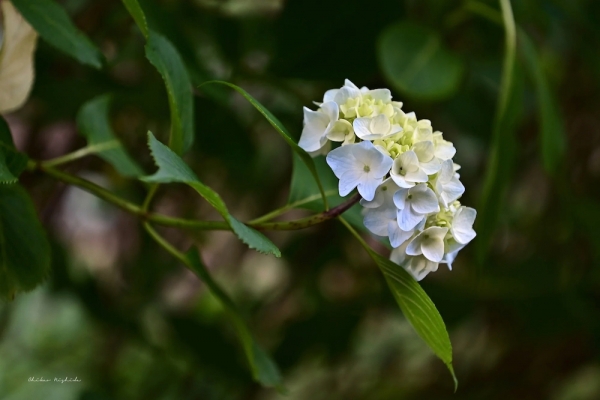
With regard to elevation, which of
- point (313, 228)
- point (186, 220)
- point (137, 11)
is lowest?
point (313, 228)

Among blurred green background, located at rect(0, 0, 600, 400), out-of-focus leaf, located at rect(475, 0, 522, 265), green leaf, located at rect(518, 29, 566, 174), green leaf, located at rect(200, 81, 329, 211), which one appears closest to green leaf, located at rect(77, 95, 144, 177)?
blurred green background, located at rect(0, 0, 600, 400)

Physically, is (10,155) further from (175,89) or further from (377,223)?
(377,223)

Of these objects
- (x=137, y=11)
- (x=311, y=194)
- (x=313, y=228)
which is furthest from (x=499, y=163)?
(x=313, y=228)

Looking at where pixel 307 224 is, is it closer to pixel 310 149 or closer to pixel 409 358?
pixel 310 149

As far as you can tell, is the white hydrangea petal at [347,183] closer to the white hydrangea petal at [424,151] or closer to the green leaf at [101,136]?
the white hydrangea petal at [424,151]

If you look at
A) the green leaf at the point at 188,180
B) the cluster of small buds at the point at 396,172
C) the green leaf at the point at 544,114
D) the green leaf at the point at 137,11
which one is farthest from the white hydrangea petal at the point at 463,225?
the green leaf at the point at 544,114

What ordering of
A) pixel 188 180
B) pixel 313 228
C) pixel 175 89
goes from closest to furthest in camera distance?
pixel 188 180 < pixel 175 89 < pixel 313 228

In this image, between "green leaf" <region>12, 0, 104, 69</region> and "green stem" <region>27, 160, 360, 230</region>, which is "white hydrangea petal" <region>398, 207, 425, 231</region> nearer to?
"green stem" <region>27, 160, 360, 230</region>
